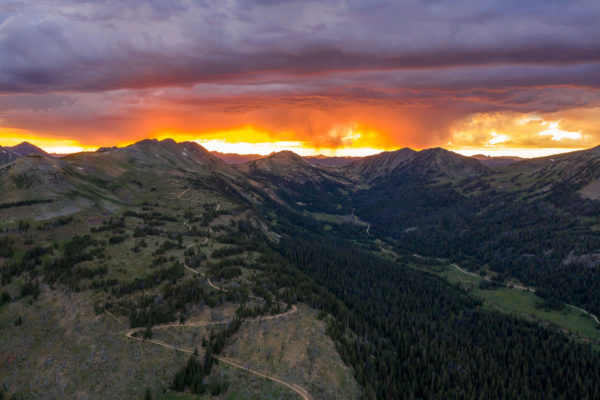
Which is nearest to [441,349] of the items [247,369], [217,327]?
[247,369]

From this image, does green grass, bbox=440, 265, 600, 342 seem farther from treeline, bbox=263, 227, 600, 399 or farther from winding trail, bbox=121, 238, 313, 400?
winding trail, bbox=121, 238, 313, 400

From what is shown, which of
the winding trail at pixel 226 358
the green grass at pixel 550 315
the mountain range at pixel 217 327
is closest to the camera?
the winding trail at pixel 226 358

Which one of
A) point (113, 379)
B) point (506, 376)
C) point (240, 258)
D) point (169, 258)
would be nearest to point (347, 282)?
point (240, 258)

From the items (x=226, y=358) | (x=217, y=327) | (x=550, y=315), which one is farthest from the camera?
(x=550, y=315)

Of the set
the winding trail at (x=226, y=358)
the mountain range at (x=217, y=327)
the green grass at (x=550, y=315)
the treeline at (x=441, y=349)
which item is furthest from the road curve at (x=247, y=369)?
the green grass at (x=550, y=315)

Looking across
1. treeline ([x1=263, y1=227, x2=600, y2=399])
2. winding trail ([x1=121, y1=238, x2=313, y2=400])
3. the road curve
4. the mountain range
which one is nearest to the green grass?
the mountain range

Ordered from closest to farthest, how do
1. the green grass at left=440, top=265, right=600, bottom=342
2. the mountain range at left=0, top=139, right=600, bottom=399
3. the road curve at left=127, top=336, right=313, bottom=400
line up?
the road curve at left=127, top=336, right=313, bottom=400 < the mountain range at left=0, top=139, right=600, bottom=399 < the green grass at left=440, top=265, right=600, bottom=342

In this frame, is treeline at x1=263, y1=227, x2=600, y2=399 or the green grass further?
the green grass

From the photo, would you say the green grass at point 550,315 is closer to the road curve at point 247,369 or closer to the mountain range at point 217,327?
the mountain range at point 217,327

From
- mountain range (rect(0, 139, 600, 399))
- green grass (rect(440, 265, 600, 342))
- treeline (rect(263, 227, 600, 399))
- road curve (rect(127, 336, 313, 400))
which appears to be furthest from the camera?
green grass (rect(440, 265, 600, 342))

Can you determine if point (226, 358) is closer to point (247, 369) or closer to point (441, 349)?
point (247, 369)

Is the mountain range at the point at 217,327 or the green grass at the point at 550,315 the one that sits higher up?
the mountain range at the point at 217,327
